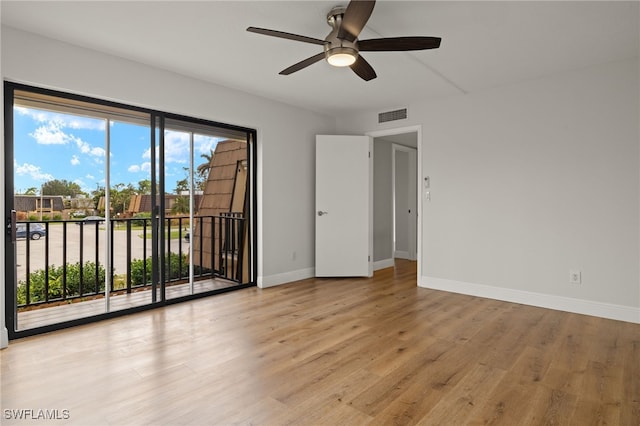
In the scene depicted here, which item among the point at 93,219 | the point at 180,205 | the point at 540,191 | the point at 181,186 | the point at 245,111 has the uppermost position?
the point at 245,111

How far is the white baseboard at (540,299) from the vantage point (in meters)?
3.37

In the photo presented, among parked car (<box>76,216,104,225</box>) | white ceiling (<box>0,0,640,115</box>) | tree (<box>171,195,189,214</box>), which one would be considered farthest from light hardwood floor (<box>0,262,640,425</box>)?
white ceiling (<box>0,0,640,115</box>)

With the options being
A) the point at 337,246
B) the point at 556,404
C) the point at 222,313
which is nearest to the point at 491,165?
the point at 337,246

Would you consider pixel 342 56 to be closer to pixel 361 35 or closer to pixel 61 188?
pixel 361 35

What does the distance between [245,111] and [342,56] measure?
2196mm

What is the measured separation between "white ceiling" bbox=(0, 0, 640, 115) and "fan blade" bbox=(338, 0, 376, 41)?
0.82 feet

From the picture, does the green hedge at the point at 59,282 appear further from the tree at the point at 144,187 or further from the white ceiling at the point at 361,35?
the white ceiling at the point at 361,35

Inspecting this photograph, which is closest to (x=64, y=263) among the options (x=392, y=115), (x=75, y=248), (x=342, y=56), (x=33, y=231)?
(x=75, y=248)

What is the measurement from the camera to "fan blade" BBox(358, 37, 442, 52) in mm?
2337

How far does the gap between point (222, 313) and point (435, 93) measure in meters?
3.55

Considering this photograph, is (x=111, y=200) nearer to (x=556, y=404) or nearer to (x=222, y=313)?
(x=222, y=313)

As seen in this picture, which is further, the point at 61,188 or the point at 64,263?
the point at 64,263

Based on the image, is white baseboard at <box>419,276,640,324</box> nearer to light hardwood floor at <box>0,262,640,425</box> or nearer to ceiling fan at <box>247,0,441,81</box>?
light hardwood floor at <box>0,262,640,425</box>

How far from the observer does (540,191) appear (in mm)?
3828
